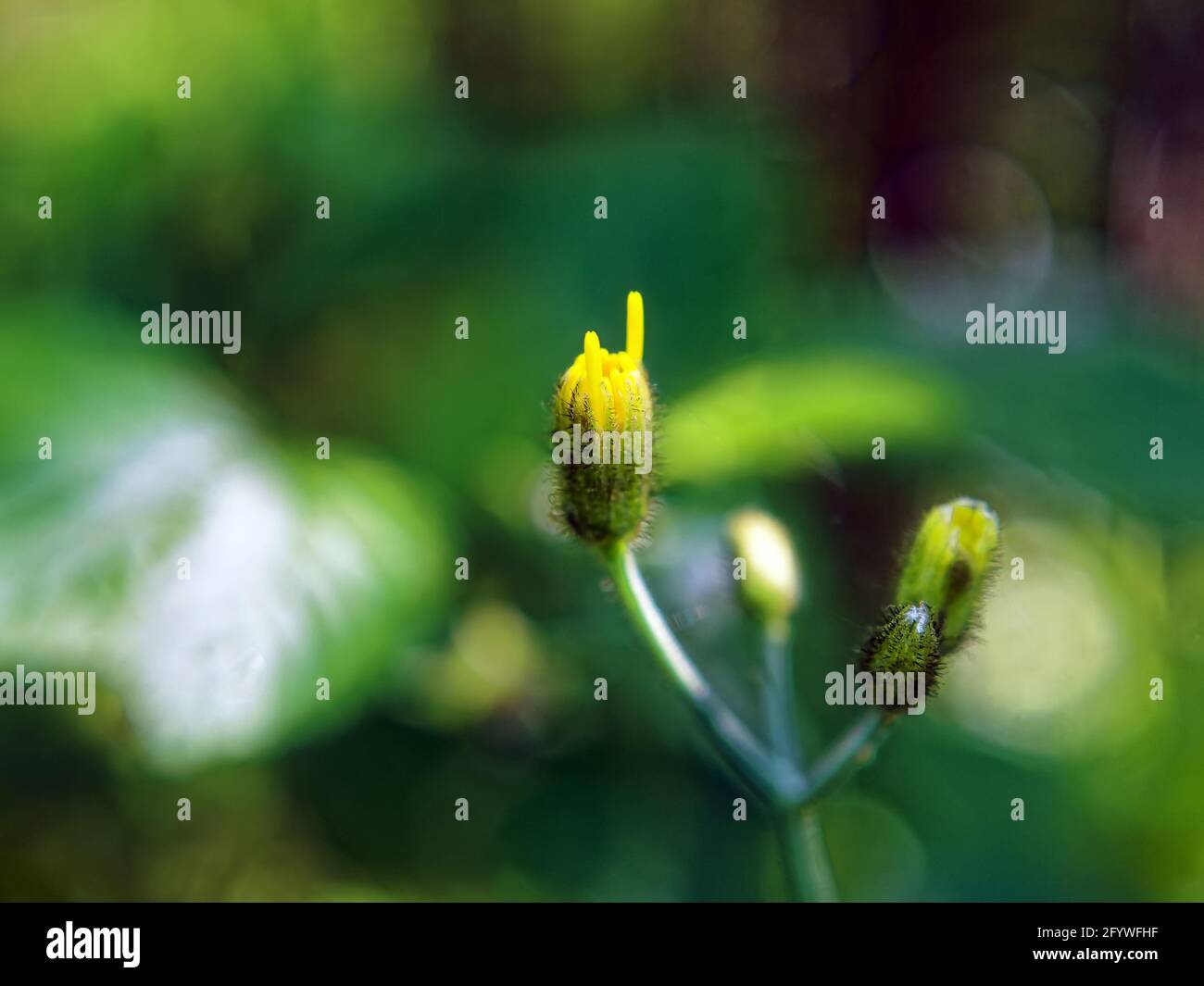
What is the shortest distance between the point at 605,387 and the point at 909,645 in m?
0.43

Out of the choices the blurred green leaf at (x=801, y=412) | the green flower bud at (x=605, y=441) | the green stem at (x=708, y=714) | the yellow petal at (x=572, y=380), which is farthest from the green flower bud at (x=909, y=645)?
the blurred green leaf at (x=801, y=412)

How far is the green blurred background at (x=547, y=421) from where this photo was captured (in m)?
2.05

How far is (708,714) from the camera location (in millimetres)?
1360

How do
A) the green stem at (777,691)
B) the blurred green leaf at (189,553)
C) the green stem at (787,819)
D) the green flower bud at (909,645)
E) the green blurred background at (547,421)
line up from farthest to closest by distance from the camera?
the green blurred background at (547,421), the blurred green leaf at (189,553), the green stem at (777,691), the green stem at (787,819), the green flower bud at (909,645)

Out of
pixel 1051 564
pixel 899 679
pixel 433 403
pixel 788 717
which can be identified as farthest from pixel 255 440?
pixel 1051 564

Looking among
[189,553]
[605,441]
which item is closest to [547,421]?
[605,441]

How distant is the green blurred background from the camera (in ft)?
6.73

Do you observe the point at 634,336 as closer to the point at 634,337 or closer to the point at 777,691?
the point at 634,337

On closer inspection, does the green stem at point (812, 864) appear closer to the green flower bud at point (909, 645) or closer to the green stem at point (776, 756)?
the green stem at point (776, 756)

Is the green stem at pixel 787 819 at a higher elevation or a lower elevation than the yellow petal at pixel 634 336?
lower

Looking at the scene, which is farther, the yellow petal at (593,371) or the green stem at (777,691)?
the green stem at (777,691)

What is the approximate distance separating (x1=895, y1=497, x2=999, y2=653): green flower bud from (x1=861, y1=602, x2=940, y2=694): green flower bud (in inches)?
1.1

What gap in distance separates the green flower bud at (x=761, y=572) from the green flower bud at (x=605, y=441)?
16cm

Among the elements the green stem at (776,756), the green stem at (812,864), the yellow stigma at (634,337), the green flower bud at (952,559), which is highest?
the yellow stigma at (634,337)
